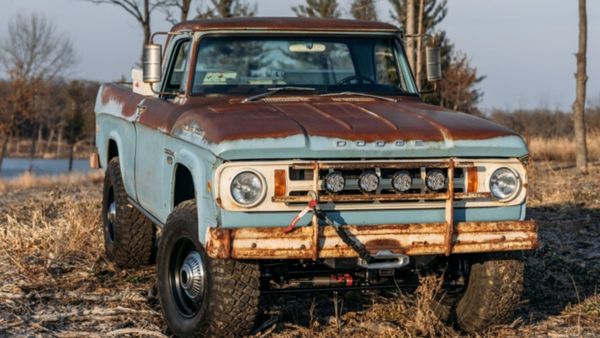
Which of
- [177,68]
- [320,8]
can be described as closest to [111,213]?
[177,68]

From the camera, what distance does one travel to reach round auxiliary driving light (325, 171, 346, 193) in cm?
529

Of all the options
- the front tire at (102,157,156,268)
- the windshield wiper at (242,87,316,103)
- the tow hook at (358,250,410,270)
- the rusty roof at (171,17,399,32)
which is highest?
the rusty roof at (171,17,399,32)

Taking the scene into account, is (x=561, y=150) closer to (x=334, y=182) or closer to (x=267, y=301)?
(x=267, y=301)

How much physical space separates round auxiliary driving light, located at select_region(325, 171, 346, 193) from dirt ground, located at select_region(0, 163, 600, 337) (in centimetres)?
102

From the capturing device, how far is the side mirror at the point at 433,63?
24.1 feet

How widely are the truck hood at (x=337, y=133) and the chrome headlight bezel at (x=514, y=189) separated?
0.10m

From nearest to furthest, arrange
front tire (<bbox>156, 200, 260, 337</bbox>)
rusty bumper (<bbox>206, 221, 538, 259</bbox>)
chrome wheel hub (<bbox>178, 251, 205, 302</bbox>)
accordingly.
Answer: rusty bumper (<bbox>206, 221, 538, 259</bbox>) < front tire (<bbox>156, 200, 260, 337</bbox>) < chrome wheel hub (<bbox>178, 251, 205, 302</bbox>)

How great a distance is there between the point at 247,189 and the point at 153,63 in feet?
6.37

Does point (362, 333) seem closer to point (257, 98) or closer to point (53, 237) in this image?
point (257, 98)

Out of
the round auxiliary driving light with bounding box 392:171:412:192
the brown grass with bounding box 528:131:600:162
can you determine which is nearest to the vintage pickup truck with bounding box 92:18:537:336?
the round auxiliary driving light with bounding box 392:171:412:192

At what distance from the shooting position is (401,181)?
541 cm

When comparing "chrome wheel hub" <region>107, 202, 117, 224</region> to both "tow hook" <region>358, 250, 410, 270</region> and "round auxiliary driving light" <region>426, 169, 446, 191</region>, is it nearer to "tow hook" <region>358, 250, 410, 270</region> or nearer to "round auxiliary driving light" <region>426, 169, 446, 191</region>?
"tow hook" <region>358, 250, 410, 270</region>

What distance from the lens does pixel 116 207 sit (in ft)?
27.2

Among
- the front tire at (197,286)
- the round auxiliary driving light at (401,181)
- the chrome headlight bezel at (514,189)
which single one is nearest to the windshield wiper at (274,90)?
the front tire at (197,286)
